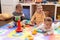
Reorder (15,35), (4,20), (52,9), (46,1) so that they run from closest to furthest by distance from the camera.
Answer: (15,35) < (4,20) < (46,1) < (52,9)

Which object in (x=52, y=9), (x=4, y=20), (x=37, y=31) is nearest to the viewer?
(x=37, y=31)

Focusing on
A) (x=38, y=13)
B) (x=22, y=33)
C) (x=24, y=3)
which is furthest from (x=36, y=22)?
(x=24, y=3)

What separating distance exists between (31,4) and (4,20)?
69cm

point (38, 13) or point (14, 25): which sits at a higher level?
point (38, 13)

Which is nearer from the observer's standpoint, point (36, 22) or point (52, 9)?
point (36, 22)

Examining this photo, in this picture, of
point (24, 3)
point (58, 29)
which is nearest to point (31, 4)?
point (24, 3)

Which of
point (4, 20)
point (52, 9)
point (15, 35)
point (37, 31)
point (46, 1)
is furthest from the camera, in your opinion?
point (52, 9)

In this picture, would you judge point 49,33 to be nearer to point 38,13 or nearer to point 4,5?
point 38,13

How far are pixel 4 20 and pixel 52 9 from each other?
3.89 ft

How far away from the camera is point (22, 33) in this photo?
1863mm

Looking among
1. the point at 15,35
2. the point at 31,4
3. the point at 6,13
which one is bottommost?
the point at 15,35

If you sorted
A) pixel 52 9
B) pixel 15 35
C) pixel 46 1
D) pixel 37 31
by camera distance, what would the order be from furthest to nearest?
pixel 52 9, pixel 46 1, pixel 37 31, pixel 15 35

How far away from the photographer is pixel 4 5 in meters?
2.99

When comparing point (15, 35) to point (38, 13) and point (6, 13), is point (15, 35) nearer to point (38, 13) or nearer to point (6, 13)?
point (38, 13)
